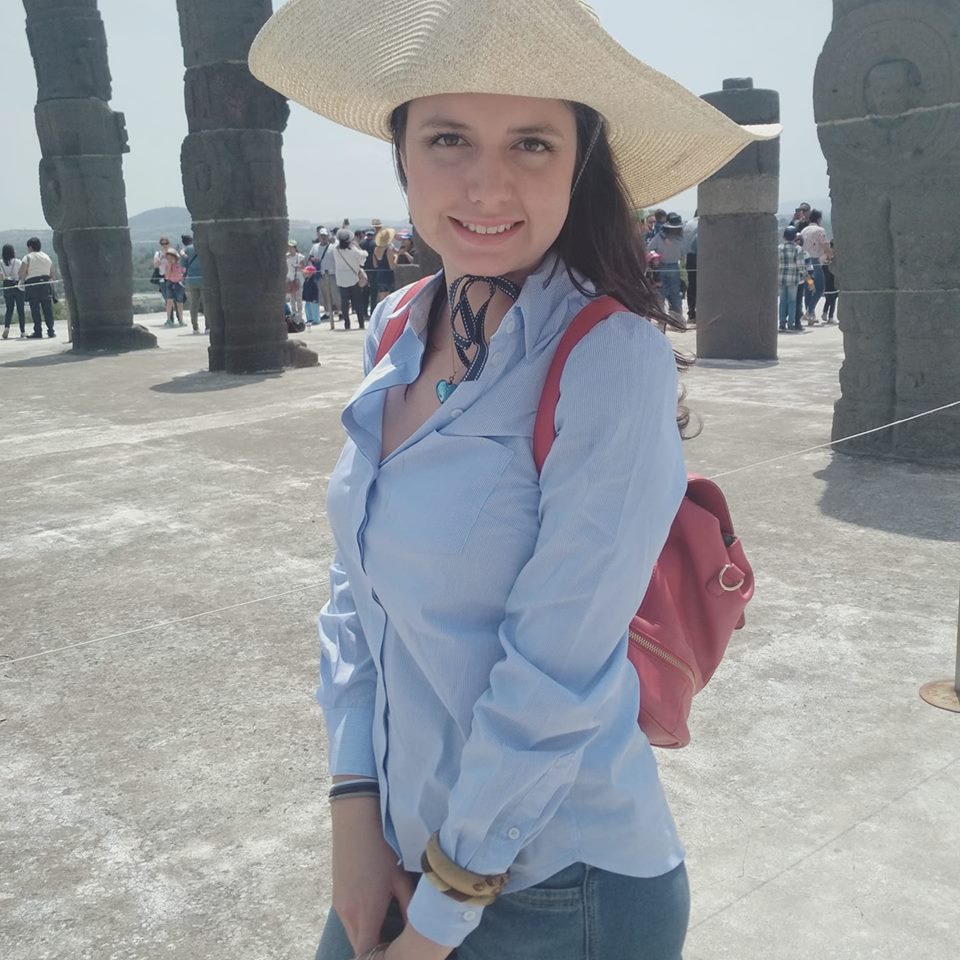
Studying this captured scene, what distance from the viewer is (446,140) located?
4.71ft

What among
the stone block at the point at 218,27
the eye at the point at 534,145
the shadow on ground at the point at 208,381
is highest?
the stone block at the point at 218,27

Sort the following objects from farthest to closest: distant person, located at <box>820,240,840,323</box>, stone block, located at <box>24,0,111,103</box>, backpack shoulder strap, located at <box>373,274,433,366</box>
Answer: distant person, located at <box>820,240,840,323</box>, stone block, located at <box>24,0,111,103</box>, backpack shoulder strap, located at <box>373,274,433,366</box>

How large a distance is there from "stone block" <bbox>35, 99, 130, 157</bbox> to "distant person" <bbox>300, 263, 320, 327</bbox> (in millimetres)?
3854

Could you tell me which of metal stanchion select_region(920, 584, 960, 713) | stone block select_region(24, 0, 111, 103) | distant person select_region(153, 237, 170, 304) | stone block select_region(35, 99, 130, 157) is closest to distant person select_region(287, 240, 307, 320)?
distant person select_region(153, 237, 170, 304)

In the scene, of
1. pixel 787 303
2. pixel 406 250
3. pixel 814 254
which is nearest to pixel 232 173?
pixel 406 250

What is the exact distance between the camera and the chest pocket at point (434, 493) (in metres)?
1.31

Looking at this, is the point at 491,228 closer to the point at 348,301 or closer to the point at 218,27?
the point at 218,27

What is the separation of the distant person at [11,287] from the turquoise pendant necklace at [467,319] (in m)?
17.2

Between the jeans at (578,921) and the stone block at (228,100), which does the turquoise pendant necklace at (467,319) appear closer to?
the jeans at (578,921)

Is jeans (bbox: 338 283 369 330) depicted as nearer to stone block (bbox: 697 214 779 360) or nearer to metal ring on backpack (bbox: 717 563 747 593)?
stone block (bbox: 697 214 779 360)

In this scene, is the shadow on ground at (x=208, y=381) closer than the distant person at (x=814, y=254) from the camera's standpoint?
Yes

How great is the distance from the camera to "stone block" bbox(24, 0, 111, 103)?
13.6 metres

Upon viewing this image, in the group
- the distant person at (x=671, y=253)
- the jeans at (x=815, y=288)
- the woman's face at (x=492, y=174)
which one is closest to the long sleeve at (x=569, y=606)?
the woman's face at (x=492, y=174)

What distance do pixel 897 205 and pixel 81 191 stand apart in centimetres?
1105
